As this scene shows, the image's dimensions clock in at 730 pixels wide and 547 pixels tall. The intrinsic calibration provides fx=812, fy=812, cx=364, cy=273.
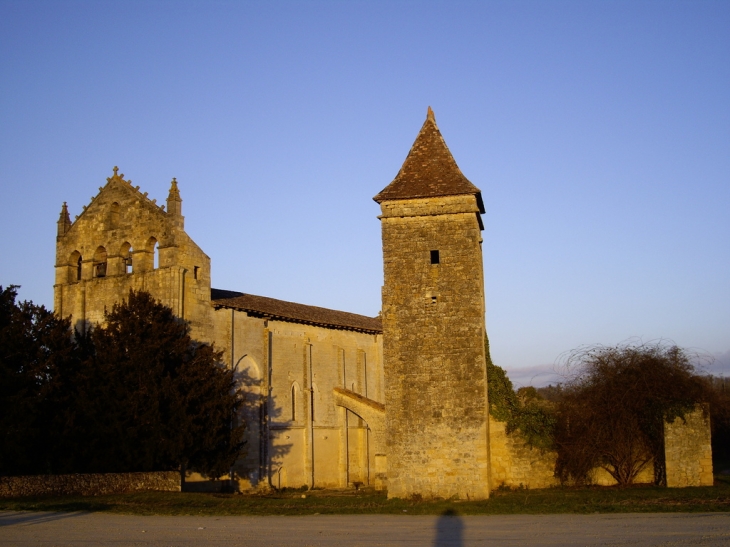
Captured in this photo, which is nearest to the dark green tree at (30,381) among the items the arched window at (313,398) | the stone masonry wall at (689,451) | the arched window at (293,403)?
the arched window at (293,403)

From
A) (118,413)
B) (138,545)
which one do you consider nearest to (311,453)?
(118,413)

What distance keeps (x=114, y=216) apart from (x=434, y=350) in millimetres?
16267

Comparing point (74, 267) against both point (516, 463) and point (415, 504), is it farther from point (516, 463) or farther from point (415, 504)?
point (516, 463)

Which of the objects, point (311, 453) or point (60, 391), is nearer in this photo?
point (60, 391)

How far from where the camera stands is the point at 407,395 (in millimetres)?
26047

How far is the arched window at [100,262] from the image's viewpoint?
3453 centimetres

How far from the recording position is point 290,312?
1511 inches

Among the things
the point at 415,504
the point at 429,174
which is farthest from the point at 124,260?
the point at 415,504

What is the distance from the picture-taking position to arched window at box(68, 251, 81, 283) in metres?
35.1

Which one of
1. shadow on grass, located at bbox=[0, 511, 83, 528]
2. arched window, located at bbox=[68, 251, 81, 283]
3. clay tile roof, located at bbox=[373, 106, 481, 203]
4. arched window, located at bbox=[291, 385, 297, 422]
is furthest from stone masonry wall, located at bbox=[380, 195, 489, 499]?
arched window, located at bbox=[68, 251, 81, 283]

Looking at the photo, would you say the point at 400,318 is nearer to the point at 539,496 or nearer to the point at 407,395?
the point at 407,395

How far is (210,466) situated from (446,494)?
875cm

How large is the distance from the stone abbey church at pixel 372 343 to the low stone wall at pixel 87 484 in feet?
18.5

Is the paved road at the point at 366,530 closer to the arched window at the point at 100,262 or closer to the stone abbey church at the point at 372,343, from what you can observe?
the stone abbey church at the point at 372,343
